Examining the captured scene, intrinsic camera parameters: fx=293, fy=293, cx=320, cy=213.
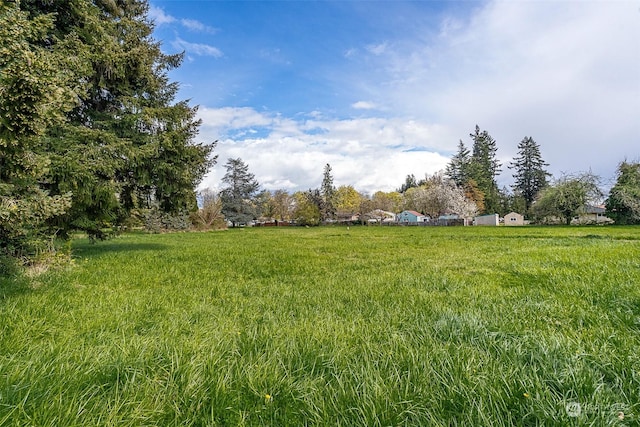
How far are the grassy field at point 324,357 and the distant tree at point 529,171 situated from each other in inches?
2860

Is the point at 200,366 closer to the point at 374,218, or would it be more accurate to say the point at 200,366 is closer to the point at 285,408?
the point at 285,408

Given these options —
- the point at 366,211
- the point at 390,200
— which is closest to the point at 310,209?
the point at 366,211

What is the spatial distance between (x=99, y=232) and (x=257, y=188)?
177ft

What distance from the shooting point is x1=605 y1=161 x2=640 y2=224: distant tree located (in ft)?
113

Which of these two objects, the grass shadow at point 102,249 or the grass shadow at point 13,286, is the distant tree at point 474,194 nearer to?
the grass shadow at point 102,249

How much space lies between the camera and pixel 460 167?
64.8 m

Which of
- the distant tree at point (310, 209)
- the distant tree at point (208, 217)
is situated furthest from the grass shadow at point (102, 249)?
the distant tree at point (310, 209)

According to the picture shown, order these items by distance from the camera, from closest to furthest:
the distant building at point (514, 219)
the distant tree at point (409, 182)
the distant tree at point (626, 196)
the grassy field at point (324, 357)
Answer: the grassy field at point (324, 357) < the distant tree at point (626, 196) < the distant building at point (514, 219) < the distant tree at point (409, 182)

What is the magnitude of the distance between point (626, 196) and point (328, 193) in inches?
1910

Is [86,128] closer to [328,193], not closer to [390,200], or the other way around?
[328,193]

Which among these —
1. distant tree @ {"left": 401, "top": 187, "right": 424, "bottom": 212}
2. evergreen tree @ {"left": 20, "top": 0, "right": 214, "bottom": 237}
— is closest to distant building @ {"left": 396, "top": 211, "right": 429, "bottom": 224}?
distant tree @ {"left": 401, "top": 187, "right": 424, "bottom": 212}

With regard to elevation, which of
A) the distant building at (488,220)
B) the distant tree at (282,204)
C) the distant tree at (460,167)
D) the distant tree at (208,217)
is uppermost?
the distant tree at (460,167)

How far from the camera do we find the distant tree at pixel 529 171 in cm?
6344

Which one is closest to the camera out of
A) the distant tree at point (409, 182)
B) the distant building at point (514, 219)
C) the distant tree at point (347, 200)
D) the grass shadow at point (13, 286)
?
the grass shadow at point (13, 286)
